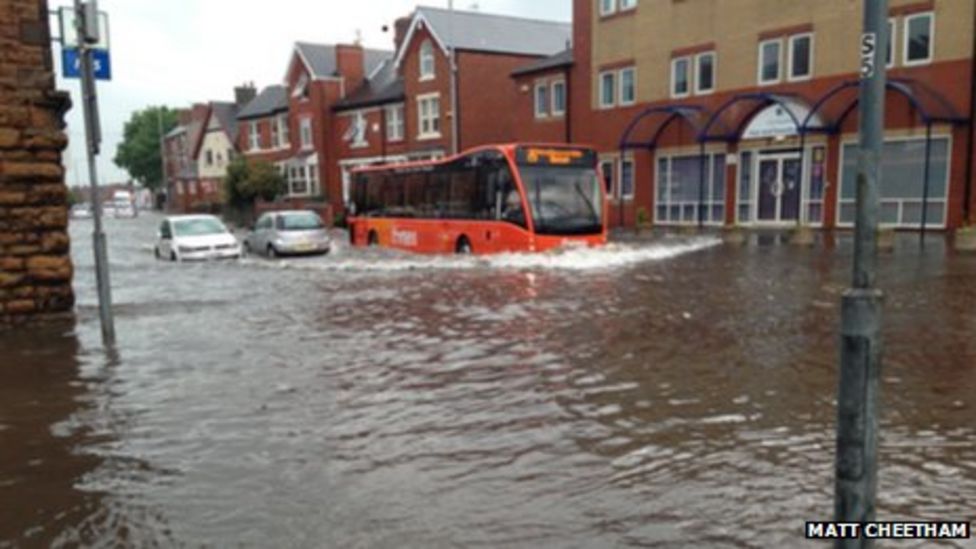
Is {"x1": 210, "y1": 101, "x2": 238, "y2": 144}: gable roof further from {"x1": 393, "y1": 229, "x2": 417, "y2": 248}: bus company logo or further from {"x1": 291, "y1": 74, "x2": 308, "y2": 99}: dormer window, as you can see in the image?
{"x1": 393, "y1": 229, "x2": 417, "y2": 248}: bus company logo

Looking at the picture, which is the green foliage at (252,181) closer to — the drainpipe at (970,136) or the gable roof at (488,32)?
the gable roof at (488,32)

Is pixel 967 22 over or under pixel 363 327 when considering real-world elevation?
over

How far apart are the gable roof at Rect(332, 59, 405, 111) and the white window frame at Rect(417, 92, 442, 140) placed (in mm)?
1757

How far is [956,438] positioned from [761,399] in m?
1.59

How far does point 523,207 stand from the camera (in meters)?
19.9

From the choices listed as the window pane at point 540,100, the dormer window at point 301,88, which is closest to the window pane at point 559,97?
the window pane at point 540,100

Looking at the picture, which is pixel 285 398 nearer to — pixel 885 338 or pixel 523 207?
pixel 885 338

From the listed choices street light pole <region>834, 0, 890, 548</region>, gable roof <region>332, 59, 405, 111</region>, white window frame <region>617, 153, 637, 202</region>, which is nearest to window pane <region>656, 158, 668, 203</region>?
white window frame <region>617, 153, 637, 202</region>

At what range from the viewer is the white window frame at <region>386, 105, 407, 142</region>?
46156mm

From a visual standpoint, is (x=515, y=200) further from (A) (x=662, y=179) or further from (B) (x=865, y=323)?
(B) (x=865, y=323)

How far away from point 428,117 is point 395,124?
11.2 ft

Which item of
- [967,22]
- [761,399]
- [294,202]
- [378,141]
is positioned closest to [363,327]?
[761,399]

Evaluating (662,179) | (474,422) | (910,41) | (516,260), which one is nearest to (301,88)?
(662,179)

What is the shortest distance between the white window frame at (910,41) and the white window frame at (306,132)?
121 feet
